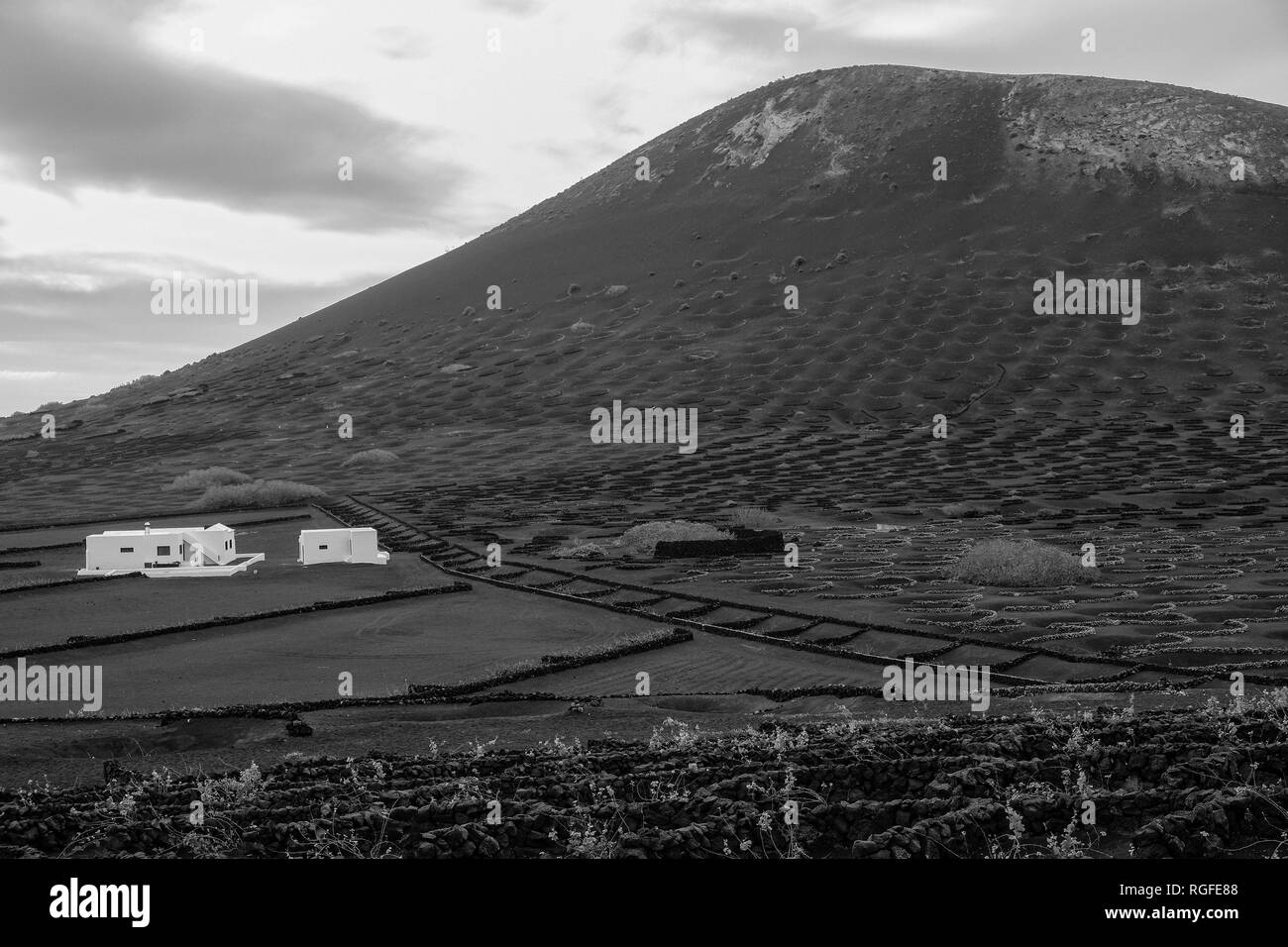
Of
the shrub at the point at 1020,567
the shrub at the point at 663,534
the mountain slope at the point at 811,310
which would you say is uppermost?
the mountain slope at the point at 811,310

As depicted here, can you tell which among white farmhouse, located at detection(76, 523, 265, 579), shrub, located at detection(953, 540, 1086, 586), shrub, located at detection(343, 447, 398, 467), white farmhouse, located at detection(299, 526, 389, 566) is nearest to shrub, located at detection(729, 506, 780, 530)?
shrub, located at detection(953, 540, 1086, 586)

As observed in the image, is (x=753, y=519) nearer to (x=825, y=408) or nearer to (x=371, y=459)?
(x=371, y=459)

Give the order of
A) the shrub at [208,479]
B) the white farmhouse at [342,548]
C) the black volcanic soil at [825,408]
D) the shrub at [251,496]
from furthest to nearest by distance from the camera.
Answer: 1. the shrub at [208,479]
2. the shrub at [251,496]
3. the white farmhouse at [342,548]
4. the black volcanic soil at [825,408]

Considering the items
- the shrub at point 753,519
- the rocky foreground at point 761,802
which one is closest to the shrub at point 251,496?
the shrub at point 753,519

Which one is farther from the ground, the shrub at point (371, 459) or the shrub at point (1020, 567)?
the shrub at point (371, 459)

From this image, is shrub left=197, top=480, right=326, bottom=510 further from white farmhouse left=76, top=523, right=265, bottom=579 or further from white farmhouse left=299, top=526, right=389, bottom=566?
white farmhouse left=299, top=526, right=389, bottom=566

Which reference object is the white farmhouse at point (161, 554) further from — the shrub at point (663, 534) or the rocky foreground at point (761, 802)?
the rocky foreground at point (761, 802)

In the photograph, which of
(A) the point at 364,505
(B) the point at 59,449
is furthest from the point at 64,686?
(B) the point at 59,449

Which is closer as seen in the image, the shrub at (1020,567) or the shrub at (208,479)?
the shrub at (1020,567)

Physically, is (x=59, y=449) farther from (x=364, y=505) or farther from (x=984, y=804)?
(x=984, y=804)
